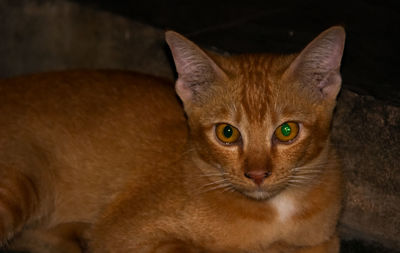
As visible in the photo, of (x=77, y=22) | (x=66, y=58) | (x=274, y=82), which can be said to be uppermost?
(x=274, y=82)

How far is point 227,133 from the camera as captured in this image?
3201 mm

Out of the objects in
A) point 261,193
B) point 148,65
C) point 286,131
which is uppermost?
point 286,131

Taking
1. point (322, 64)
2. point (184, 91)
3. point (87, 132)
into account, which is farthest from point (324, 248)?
point (87, 132)

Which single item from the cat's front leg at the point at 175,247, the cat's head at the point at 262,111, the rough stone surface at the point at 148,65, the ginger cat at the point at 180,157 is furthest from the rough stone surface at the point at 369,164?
the cat's front leg at the point at 175,247

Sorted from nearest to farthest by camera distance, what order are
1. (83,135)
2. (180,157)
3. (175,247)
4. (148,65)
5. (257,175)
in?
(257,175), (175,247), (180,157), (83,135), (148,65)

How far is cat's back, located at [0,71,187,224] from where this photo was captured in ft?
12.1

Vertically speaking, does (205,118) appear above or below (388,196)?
above

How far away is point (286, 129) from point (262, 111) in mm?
143

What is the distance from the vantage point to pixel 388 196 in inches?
141

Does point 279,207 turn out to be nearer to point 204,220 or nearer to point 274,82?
point 204,220

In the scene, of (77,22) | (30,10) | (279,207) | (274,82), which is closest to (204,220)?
(279,207)

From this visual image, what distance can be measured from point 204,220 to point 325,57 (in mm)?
1010

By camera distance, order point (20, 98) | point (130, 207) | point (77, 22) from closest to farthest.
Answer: point (130, 207) < point (20, 98) < point (77, 22)

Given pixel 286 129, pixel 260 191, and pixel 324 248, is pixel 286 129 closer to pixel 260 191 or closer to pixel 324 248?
pixel 260 191
